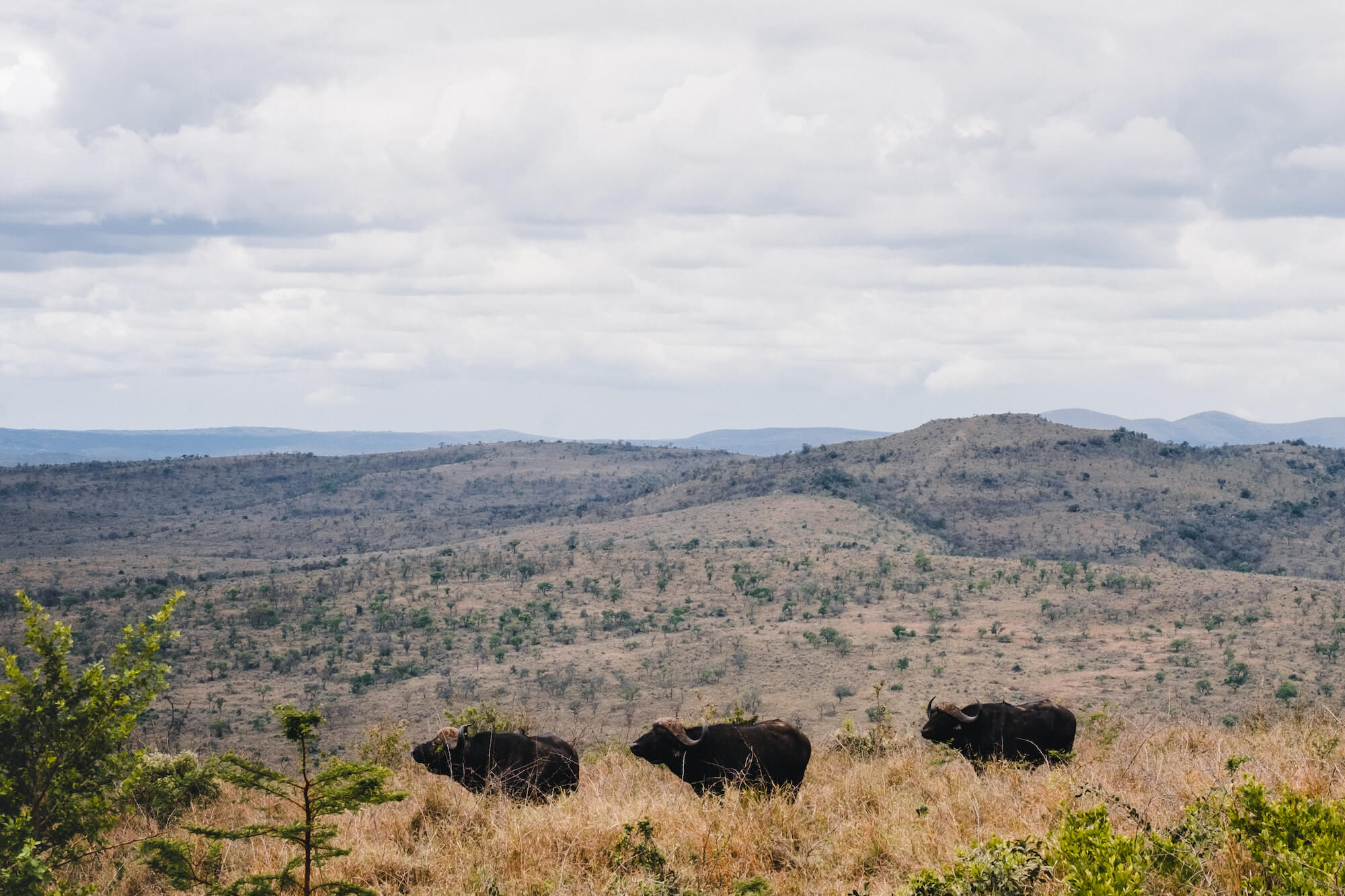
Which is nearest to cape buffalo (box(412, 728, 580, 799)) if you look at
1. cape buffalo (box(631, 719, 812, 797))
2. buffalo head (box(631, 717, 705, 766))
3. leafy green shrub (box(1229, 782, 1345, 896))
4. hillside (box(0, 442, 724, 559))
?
buffalo head (box(631, 717, 705, 766))

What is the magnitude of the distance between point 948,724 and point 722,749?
334cm

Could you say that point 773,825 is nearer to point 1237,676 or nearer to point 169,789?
point 169,789

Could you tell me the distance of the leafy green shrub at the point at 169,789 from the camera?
11.8 m

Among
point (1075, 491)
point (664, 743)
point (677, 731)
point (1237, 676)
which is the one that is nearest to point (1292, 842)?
point (677, 731)

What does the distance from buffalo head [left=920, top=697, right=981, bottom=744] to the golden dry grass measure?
35.6 inches

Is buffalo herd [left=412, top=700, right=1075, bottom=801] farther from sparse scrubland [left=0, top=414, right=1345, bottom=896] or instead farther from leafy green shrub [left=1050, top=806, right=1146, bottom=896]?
leafy green shrub [left=1050, top=806, right=1146, bottom=896]

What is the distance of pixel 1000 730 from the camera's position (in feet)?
38.7

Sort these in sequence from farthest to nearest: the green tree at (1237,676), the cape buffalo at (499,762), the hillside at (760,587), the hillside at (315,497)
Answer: the hillside at (315,497), the hillside at (760,587), the green tree at (1237,676), the cape buffalo at (499,762)

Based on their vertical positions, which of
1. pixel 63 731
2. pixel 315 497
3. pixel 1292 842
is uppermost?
pixel 1292 842

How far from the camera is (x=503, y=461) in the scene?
119688mm

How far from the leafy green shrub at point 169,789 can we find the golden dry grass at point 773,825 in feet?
3.13

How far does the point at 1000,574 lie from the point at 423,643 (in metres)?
26.8

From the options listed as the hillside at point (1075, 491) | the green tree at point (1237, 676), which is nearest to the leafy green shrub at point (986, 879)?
the green tree at point (1237, 676)

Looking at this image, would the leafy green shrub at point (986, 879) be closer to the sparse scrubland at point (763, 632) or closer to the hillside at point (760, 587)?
the sparse scrubland at point (763, 632)
